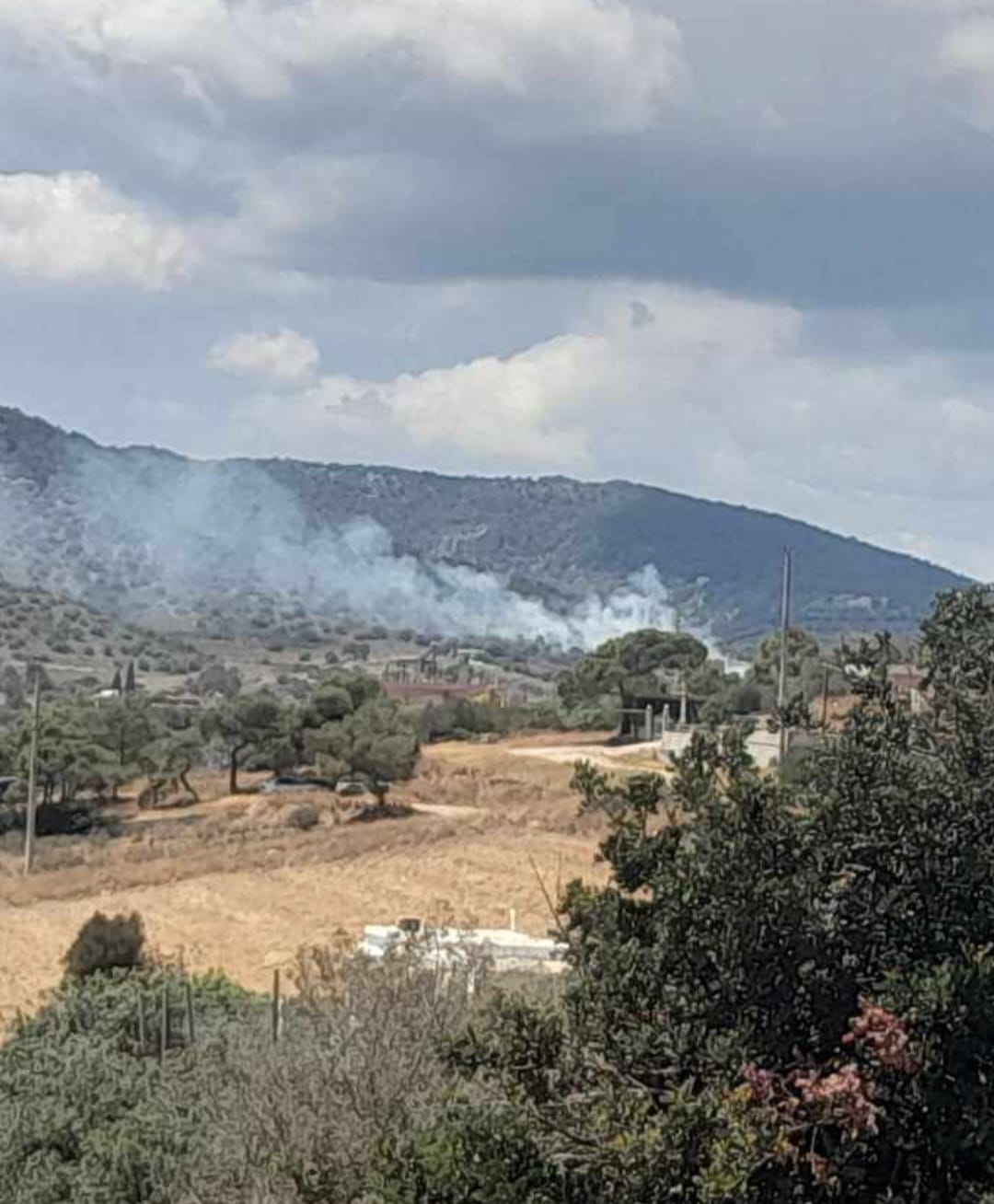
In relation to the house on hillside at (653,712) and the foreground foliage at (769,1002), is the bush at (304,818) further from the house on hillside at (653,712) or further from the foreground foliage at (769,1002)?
the foreground foliage at (769,1002)

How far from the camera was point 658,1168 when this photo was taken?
21.5 ft

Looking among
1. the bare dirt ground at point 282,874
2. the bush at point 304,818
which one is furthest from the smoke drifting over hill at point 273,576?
the bush at point 304,818

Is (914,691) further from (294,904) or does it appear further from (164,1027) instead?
(294,904)

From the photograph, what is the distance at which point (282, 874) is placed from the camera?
35.1 m

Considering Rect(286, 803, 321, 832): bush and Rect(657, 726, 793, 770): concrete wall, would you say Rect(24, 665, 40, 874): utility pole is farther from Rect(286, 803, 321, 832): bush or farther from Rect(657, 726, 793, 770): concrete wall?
Rect(657, 726, 793, 770): concrete wall

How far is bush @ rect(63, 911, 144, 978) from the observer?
1003 inches

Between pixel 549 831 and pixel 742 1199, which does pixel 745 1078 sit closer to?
pixel 742 1199

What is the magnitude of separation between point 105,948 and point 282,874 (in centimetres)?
931

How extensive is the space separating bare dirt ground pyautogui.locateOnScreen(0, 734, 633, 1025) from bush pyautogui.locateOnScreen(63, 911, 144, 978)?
0.51 m

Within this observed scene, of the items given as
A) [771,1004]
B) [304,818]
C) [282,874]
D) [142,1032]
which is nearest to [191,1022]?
[142,1032]

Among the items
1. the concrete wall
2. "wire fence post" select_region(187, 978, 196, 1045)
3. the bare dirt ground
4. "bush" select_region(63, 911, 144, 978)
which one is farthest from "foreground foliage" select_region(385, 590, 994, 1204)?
the concrete wall

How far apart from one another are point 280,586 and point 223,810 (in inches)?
5729

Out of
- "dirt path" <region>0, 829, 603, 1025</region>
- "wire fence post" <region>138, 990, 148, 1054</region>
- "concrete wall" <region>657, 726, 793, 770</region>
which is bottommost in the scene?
"dirt path" <region>0, 829, 603, 1025</region>

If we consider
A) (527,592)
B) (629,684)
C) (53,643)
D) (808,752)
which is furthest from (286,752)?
(527,592)
